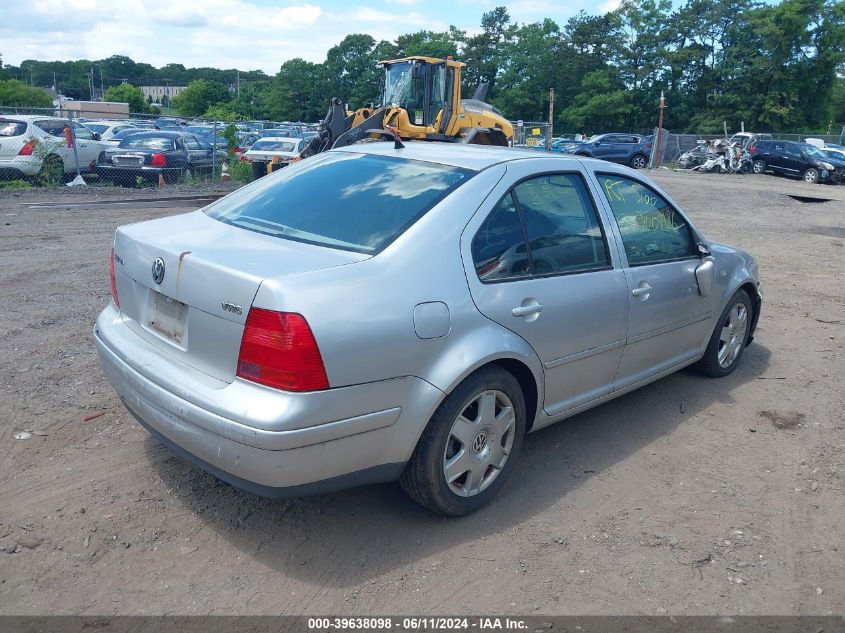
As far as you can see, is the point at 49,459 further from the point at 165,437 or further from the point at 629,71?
the point at 629,71

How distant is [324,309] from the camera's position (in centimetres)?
295

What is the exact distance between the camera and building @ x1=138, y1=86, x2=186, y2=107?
150000 millimetres

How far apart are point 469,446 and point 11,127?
15.6m

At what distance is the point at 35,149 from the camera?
15789 millimetres

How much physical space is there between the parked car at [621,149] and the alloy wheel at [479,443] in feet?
113

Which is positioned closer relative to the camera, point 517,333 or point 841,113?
point 517,333

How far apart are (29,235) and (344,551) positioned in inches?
341

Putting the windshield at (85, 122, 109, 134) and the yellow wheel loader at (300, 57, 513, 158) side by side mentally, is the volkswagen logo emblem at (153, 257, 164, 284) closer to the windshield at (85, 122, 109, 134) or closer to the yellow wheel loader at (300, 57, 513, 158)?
the yellow wheel loader at (300, 57, 513, 158)

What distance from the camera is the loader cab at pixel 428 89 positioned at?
58.7 feet

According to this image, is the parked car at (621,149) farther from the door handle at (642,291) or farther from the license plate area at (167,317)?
the license plate area at (167,317)

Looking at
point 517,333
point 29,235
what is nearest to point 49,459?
point 517,333

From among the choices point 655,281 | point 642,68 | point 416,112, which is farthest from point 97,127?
point 642,68

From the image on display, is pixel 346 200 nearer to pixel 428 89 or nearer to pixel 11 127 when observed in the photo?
pixel 11 127

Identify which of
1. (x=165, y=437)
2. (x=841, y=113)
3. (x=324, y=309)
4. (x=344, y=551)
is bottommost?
(x=344, y=551)
